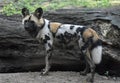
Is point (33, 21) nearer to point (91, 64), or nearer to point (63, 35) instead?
point (63, 35)

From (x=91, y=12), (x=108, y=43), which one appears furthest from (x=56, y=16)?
(x=108, y=43)

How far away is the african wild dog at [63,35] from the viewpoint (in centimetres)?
663

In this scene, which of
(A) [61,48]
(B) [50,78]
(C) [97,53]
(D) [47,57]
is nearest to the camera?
(C) [97,53]

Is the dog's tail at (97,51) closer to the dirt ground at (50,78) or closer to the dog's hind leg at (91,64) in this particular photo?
the dog's hind leg at (91,64)

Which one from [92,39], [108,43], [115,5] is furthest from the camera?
[115,5]

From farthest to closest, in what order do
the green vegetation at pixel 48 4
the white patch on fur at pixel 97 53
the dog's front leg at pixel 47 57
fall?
the green vegetation at pixel 48 4 < the dog's front leg at pixel 47 57 < the white patch on fur at pixel 97 53

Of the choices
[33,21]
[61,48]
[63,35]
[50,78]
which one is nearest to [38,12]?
[33,21]

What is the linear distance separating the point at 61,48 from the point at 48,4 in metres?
2.26

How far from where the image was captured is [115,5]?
27.9 ft

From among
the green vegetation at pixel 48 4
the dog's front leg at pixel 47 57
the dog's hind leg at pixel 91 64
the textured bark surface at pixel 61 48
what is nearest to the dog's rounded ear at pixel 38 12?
the dog's front leg at pixel 47 57

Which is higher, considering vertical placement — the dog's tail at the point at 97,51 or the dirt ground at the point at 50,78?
the dog's tail at the point at 97,51

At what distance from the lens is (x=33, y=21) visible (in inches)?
270

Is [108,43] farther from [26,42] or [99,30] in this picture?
[26,42]

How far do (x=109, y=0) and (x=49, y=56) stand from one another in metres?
2.85
